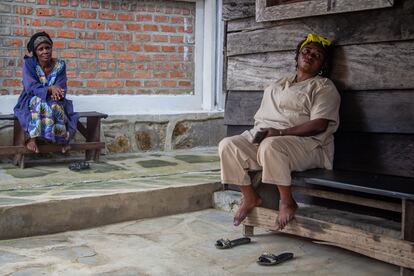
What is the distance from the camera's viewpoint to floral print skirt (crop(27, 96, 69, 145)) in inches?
212

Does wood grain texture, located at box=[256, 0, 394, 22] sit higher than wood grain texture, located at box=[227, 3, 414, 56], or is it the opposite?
wood grain texture, located at box=[256, 0, 394, 22]

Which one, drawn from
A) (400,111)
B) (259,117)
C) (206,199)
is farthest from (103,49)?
(400,111)

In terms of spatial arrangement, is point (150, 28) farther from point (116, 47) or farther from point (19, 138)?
point (19, 138)

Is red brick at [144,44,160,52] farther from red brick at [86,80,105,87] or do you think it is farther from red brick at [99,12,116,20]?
red brick at [86,80,105,87]

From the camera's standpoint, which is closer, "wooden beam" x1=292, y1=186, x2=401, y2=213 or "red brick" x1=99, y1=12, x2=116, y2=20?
"wooden beam" x1=292, y1=186, x2=401, y2=213

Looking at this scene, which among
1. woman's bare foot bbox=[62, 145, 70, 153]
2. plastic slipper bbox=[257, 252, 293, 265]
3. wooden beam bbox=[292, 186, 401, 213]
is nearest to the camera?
wooden beam bbox=[292, 186, 401, 213]

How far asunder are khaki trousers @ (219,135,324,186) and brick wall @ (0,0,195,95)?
2.68 metres

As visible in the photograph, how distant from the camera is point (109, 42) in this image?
640 cm

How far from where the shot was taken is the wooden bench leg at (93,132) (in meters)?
5.92

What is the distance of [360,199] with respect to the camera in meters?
3.69

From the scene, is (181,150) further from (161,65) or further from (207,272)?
(207,272)

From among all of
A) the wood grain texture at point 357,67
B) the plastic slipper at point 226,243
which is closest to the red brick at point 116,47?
the wood grain texture at point 357,67

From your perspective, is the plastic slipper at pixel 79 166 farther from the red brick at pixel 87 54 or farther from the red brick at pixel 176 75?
the red brick at pixel 176 75

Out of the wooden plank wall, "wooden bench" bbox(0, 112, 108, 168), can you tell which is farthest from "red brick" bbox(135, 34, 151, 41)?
the wooden plank wall
